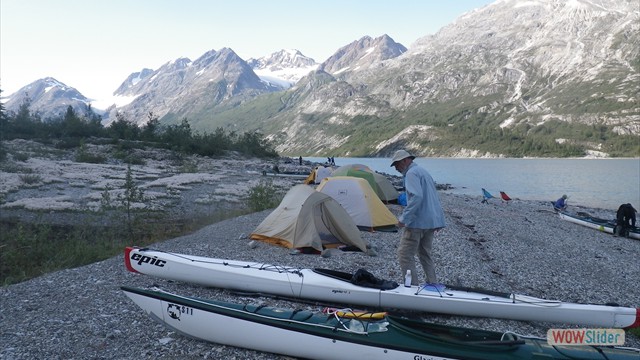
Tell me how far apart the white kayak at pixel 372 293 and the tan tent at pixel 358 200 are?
26.5 ft

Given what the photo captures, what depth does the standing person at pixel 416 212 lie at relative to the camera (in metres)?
9.09

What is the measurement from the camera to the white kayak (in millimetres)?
8180

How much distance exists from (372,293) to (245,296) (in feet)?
8.95

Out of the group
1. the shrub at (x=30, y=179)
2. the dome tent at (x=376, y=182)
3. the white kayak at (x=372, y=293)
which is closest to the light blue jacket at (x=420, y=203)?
the white kayak at (x=372, y=293)

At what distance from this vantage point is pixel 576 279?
1236 cm

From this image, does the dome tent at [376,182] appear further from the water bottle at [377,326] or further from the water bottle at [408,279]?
the water bottle at [377,326]

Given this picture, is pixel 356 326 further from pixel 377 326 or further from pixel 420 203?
pixel 420 203

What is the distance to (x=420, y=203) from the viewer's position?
29.8 ft

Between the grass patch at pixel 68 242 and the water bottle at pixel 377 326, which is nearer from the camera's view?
the water bottle at pixel 377 326

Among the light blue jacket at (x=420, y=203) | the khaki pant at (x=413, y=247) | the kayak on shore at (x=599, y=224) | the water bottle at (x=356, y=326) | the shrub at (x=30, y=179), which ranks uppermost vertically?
the light blue jacket at (x=420, y=203)

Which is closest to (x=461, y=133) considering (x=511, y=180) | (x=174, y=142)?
(x=511, y=180)

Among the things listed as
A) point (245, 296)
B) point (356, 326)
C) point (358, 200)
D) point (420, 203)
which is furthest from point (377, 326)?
point (358, 200)

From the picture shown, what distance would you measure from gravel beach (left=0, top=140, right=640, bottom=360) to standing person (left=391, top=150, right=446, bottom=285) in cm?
137

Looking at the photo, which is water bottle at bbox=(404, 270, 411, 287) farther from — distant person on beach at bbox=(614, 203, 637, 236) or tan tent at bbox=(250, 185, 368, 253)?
distant person on beach at bbox=(614, 203, 637, 236)
